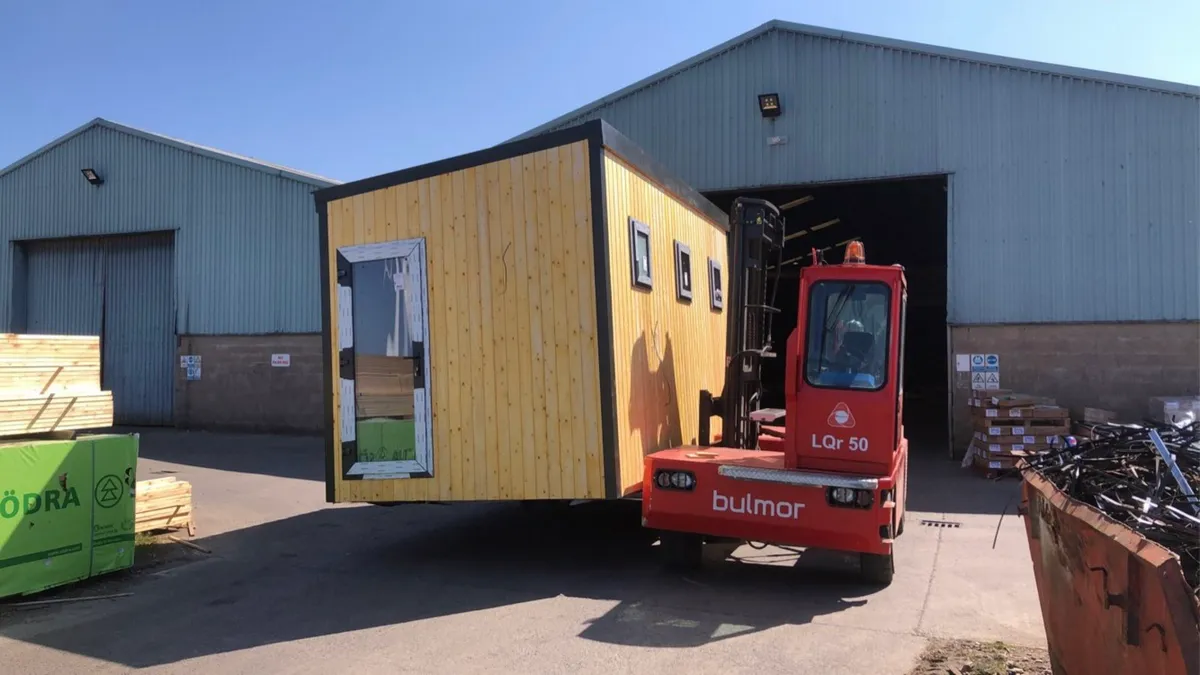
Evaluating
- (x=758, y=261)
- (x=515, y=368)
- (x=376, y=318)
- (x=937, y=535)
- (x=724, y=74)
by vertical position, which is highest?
(x=724, y=74)

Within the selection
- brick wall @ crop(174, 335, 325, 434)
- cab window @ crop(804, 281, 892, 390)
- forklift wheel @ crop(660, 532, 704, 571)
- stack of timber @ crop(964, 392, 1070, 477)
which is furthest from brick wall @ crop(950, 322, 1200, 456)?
brick wall @ crop(174, 335, 325, 434)

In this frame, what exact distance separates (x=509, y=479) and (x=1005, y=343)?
11.1 metres

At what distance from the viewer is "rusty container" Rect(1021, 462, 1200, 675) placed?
2.80 meters

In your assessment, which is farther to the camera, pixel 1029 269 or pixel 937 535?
pixel 1029 269

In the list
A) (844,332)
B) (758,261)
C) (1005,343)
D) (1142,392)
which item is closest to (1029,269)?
(1005,343)

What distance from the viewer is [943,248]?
24.8 meters

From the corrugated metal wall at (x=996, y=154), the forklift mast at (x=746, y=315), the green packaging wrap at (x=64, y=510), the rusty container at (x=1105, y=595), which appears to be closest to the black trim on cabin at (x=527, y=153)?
the forklift mast at (x=746, y=315)

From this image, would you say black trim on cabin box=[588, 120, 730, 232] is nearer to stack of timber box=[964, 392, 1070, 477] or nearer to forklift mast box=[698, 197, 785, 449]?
forklift mast box=[698, 197, 785, 449]

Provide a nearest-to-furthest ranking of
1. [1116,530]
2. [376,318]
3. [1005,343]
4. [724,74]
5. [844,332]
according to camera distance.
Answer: [1116,530] → [844,332] → [376,318] → [1005,343] → [724,74]

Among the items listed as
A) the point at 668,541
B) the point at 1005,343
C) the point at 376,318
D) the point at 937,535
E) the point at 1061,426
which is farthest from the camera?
the point at 1005,343

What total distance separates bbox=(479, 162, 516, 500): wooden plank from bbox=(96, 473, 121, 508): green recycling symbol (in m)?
3.56

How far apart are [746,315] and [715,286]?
2580 mm

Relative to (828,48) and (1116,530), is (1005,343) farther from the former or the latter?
(1116,530)

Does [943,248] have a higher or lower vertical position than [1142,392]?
higher
